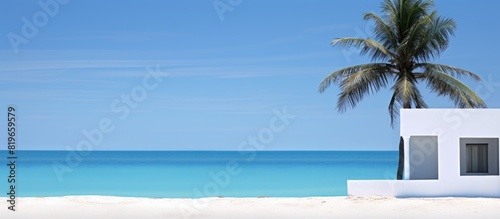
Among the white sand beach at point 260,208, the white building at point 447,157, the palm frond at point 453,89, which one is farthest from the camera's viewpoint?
the palm frond at point 453,89

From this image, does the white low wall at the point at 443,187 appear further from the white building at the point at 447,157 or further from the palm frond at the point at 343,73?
the palm frond at the point at 343,73

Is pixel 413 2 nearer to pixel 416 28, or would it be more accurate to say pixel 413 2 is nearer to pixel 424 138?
pixel 416 28

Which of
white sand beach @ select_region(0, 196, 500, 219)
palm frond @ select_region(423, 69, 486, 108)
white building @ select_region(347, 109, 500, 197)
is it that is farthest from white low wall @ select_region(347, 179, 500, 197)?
palm frond @ select_region(423, 69, 486, 108)

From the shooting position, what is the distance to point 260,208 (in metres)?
19.6

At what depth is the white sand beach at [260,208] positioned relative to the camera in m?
18.2

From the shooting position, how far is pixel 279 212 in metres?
18.8

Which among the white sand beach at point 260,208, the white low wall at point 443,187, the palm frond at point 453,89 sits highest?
the palm frond at point 453,89

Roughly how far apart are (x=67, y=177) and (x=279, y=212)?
144 feet

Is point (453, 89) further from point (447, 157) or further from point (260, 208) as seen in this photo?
point (260, 208)

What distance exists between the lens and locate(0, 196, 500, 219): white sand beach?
18156 mm

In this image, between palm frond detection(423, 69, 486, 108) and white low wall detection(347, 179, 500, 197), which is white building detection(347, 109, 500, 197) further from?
palm frond detection(423, 69, 486, 108)

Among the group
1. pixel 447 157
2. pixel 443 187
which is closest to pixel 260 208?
pixel 443 187

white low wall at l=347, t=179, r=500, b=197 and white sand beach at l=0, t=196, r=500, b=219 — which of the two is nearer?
white sand beach at l=0, t=196, r=500, b=219

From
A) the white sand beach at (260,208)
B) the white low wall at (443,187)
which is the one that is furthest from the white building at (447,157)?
the white sand beach at (260,208)
